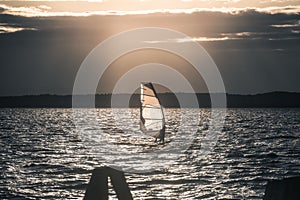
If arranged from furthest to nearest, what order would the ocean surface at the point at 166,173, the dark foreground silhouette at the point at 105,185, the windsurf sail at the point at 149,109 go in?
the windsurf sail at the point at 149,109 → the ocean surface at the point at 166,173 → the dark foreground silhouette at the point at 105,185

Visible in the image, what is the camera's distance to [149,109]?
6222 centimetres

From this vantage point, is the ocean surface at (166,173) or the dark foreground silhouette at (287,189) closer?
the dark foreground silhouette at (287,189)

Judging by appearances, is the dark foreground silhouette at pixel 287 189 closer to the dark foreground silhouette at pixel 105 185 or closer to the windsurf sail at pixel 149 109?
the dark foreground silhouette at pixel 105 185

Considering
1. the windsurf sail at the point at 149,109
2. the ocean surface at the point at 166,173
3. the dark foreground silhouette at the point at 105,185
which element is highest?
the dark foreground silhouette at the point at 105,185

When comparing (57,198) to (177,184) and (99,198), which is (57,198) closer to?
(177,184)

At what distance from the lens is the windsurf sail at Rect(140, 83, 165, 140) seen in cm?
6088

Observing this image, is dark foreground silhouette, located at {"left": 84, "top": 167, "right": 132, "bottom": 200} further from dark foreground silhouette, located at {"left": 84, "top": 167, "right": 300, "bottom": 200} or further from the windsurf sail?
the windsurf sail

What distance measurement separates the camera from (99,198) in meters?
8.82

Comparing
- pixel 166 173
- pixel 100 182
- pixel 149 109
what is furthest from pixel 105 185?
pixel 149 109

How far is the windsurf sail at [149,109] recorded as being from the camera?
2397 inches

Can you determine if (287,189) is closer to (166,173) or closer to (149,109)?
(166,173)

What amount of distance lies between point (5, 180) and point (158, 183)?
10.6 meters

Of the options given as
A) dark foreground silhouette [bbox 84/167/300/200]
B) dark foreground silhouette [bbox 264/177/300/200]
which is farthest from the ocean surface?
dark foreground silhouette [bbox 264/177/300/200]

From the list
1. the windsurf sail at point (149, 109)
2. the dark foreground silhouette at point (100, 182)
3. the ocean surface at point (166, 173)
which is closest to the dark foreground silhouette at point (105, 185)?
the dark foreground silhouette at point (100, 182)
